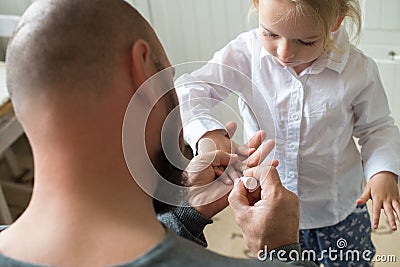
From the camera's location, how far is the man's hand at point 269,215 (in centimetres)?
82

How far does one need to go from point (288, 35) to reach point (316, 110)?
0.58 ft

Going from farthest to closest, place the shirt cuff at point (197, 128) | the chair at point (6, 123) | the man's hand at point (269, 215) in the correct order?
the chair at point (6, 123), the shirt cuff at point (197, 128), the man's hand at point (269, 215)

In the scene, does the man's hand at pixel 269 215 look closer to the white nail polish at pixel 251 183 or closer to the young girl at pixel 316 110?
the white nail polish at pixel 251 183

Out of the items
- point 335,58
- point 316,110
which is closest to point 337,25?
point 335,58

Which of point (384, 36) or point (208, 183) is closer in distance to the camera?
point (208, 183)

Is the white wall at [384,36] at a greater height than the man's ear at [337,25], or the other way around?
the man's ear at [337,25]

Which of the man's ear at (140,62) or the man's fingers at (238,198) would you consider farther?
the man's fingers at (238,198)

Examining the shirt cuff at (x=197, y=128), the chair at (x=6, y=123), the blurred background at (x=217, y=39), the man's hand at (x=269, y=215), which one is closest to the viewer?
the man's hand at (x=269, y=215)

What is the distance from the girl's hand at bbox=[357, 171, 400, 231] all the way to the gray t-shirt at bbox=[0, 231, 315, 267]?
0.41 metres

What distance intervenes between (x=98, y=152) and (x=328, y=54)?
22.8 inches

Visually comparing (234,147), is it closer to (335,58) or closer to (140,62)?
(335,58)

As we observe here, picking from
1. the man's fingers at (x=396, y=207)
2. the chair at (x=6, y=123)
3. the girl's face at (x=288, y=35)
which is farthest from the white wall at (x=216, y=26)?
the man's fingers at (x=396, y=207)

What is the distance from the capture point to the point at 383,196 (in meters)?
0.98

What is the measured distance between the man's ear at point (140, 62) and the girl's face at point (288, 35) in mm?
378
